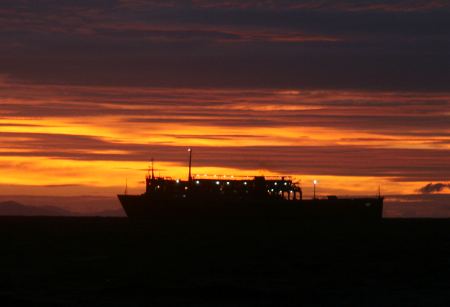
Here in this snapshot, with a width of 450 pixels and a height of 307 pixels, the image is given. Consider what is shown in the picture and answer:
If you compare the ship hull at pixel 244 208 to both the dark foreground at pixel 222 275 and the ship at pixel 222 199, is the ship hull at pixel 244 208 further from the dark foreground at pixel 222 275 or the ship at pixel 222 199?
the dark foreground at pixel 222 275

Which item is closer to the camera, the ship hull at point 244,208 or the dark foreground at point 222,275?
the dark foreground at point 222,275

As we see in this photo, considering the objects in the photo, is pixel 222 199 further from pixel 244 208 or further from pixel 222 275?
pixel 222 275

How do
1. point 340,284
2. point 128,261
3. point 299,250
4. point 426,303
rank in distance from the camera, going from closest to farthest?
point 426,303 → point 340,284 → point 128,261 → point 299,250

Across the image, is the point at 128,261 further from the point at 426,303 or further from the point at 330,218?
the point at 330,218

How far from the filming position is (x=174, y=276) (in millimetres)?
45219

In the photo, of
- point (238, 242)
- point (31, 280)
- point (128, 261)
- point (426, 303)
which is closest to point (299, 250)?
point (238, 242)

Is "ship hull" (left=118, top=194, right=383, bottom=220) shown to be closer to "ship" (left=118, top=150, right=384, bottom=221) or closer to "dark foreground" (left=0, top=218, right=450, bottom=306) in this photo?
"ship" (left=118, top=150, right=384, bottom=221)

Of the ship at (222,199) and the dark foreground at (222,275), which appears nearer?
the dark foreground at (222,275)

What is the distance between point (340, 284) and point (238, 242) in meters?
38.1

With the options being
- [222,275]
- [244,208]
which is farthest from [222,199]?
[222,275]

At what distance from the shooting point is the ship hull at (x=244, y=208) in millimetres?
140500

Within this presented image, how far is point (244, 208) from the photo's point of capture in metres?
141

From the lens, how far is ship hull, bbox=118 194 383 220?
140500 millimetres

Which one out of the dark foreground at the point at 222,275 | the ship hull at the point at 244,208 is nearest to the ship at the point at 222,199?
the ship hull at the point at 244,208
